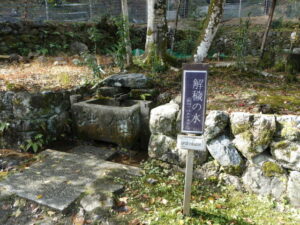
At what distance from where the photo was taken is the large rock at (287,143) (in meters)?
3.35

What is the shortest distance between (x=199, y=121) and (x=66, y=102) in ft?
11.2

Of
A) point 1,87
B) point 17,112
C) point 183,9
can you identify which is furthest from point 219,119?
point 183,9

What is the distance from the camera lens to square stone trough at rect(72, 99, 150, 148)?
4.75 meters

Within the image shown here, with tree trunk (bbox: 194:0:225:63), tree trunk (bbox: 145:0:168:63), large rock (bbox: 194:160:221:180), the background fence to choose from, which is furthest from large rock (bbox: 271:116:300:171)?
the background fence

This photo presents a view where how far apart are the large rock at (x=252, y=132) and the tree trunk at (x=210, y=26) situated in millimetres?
3385

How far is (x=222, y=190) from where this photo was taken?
368 cm

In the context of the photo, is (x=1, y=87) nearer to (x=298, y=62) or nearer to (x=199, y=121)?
(x=199, y=121)

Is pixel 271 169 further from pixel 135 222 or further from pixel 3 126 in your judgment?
pixel 3 126

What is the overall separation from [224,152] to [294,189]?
38.2 inches

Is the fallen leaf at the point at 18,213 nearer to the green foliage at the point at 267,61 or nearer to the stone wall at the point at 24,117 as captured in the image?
the stone wall at the point at 24,117

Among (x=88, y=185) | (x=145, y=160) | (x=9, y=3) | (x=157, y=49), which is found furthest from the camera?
(x=9, y=3)

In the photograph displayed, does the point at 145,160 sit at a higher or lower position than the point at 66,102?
lower

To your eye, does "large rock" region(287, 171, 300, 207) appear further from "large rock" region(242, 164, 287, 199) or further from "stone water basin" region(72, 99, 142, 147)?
"stone water basin" region(72, 99, 142, 147)

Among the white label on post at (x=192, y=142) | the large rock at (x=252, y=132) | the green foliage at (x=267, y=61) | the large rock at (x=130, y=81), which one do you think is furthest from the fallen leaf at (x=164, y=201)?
the green foliage at (x=267, y=61)
